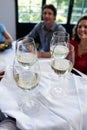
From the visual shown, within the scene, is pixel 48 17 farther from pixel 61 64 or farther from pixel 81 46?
pixel 61 64

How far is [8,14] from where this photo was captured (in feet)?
10.6

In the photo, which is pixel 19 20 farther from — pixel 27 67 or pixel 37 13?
pixel 27 67

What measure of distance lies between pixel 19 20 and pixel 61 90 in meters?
2.73

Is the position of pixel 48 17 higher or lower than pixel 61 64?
higher

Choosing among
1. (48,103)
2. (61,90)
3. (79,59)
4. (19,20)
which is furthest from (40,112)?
(19,20)

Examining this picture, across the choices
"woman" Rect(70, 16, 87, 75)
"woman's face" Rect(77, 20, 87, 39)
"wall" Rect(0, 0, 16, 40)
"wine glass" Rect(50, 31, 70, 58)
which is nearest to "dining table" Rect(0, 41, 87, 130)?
"wine glass" Rect(50, 31, 70, 58)

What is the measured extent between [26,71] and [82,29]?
0.77 metres

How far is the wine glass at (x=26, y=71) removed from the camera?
788mm

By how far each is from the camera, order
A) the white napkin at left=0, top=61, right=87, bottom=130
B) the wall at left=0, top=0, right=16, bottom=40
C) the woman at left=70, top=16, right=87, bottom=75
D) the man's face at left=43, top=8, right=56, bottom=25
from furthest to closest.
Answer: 1. the wall at left=0, top=0, right=16, bottom=40
2. the man's face at left=43, top=8, right=56, bottom=25
3. the woman at left=70, top=16, right=87, bottom=75
4. the white napkin at left=0, top=61, right=87, bottom=130

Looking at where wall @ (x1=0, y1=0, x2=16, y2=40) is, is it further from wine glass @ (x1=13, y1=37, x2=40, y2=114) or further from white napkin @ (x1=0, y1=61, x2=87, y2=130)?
white napkin @ (x1=0, y1=61, x2=87, y2=130)

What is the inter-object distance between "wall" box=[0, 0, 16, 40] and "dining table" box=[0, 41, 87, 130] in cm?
243

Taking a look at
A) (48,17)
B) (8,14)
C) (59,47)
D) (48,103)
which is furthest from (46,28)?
(48,103)

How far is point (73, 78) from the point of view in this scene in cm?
94

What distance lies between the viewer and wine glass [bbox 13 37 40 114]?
788mm
